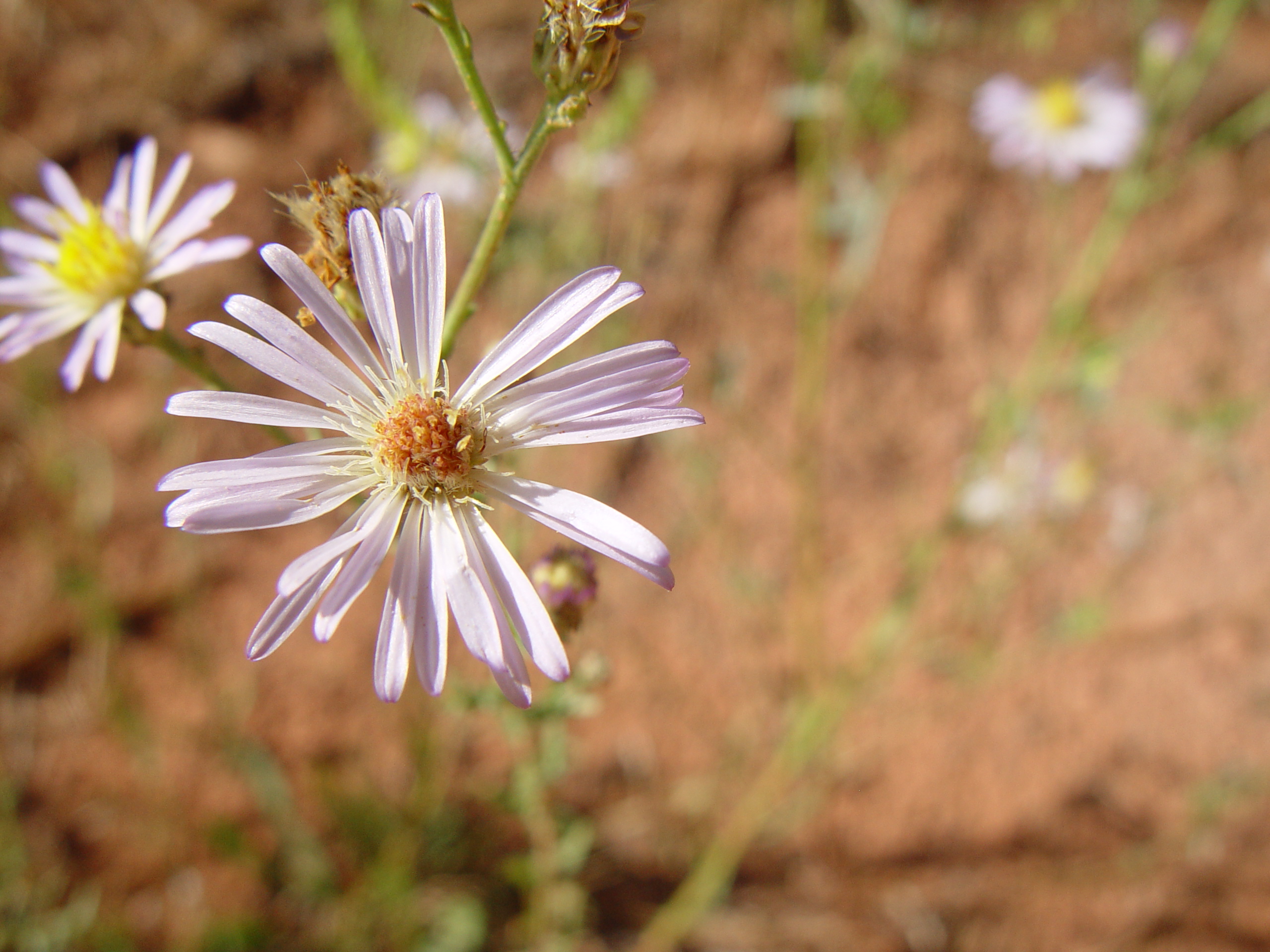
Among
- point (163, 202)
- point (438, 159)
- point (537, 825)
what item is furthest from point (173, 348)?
point (438, 159)

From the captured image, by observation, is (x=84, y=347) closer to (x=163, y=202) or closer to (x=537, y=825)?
(x=163, y=202)

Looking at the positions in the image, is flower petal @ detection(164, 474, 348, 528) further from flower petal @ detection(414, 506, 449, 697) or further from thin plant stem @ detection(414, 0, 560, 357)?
thin plant stem @ detection(414, 0, 560, 357)

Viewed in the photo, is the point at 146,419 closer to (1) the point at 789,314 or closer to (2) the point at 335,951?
Answer: (2) the point at 335,951

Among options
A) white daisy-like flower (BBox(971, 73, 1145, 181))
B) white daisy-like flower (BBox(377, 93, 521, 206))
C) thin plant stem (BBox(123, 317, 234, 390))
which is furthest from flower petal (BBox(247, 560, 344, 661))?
white daisy-like flower (BBox(971, 73, 1145, 181))

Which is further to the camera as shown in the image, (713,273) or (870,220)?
(713,273)

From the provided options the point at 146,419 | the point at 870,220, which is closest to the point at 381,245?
the point at 870,220
